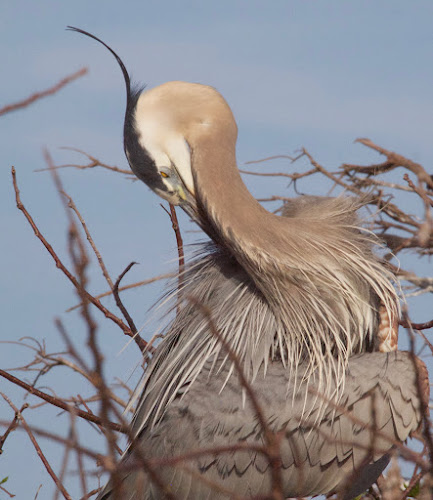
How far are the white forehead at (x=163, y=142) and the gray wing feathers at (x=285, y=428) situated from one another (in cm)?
100

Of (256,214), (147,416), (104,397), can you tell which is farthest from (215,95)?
(104,397)

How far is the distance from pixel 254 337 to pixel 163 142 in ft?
3.35

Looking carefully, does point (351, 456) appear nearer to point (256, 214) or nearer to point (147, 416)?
point (147, 416)

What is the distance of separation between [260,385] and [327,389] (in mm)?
288

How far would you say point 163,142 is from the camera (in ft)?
10.8

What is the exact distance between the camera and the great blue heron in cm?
288

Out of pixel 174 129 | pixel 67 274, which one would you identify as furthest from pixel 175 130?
pixel 67 274

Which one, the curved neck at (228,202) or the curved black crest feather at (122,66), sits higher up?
the curved black crest feather at (122,66)

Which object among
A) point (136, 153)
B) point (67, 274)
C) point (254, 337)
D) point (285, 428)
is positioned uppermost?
point (136, 153)

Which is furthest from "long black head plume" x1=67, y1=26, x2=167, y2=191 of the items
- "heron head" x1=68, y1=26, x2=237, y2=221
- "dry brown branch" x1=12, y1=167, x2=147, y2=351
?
"dry brown branch" x1=12, y1=167, x2=147, y2=351

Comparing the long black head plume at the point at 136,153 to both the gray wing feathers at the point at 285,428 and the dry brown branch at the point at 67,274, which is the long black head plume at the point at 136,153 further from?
the gray wing feathers at the point at 285,428

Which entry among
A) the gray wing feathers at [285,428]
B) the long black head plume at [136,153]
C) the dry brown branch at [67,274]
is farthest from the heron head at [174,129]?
the gray wing feathers at [285,428]

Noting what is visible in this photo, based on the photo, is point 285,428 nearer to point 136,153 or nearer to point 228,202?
point 228,202

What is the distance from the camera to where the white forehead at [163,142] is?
3281mm
